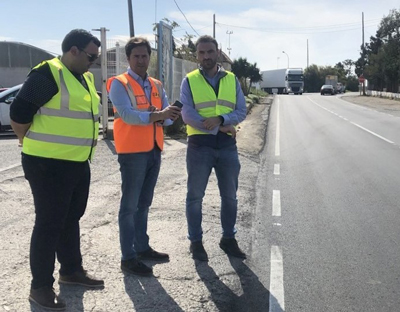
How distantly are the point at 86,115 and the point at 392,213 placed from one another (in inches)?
181

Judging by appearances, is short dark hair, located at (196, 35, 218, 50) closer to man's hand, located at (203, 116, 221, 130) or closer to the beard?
the beard

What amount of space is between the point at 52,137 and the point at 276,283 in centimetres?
219

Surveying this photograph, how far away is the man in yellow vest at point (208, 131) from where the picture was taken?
→ 4.72m

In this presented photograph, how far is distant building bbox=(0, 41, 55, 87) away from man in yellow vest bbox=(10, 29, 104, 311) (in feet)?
112

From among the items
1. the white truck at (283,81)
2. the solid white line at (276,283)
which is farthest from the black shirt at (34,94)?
the white truck at (283,81)

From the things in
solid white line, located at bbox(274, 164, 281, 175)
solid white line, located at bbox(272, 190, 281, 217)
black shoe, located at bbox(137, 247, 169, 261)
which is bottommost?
solid white line, located at bbox(272, 190, 281, 217)

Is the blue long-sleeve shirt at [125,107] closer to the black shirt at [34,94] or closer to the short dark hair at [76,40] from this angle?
the short dark hair at [76,40]

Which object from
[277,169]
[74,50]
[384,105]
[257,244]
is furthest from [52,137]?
[384,105]

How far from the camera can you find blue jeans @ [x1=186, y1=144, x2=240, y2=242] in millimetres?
4754

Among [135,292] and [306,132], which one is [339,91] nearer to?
[306,132]

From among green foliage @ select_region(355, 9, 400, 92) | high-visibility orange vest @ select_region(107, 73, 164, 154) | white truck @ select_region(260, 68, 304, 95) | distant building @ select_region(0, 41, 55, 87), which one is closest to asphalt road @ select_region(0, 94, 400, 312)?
high-visibility orange vest @ select_region(107, 73, 164, 154)

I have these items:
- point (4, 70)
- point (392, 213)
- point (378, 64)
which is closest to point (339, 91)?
point (378, 64)

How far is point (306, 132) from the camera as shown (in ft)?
60.0

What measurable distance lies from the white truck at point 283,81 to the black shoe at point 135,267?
68.3m
